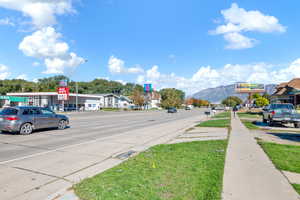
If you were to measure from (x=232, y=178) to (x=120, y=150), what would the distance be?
14.5 feet

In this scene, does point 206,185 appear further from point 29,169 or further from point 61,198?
point 29,169

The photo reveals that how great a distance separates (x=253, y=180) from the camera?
4.25 m

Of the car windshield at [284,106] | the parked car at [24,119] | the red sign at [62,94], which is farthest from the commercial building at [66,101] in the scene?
the car windshield at [284,106]

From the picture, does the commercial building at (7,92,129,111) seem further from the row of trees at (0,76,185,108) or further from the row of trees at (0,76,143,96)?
the row of trees at (0,76,143,96)

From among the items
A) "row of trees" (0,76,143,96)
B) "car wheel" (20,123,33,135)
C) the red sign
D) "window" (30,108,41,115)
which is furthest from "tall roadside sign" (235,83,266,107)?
"car wheel" (20,123,33,135)

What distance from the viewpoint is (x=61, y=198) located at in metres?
3.41

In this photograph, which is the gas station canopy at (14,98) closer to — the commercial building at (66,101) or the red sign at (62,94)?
the commercial building at (66,101)

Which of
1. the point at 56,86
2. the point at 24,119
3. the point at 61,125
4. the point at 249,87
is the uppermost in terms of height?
the point at 56,86

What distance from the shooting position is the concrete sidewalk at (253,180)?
11.6ft

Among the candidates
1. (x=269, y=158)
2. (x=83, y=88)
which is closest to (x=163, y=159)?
(x=269, y=158)

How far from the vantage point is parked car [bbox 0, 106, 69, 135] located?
10570 mm

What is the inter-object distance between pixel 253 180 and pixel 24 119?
1207 centimetres

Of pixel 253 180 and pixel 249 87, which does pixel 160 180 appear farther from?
pixel 249 87

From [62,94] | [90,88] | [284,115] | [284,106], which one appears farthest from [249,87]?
[90,88]
